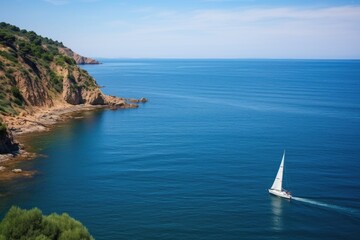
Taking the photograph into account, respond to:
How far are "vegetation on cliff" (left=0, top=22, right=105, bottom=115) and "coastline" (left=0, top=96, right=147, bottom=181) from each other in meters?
2.14

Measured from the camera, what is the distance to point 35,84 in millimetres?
108812

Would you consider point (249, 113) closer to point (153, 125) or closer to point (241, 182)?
point (153, 125)

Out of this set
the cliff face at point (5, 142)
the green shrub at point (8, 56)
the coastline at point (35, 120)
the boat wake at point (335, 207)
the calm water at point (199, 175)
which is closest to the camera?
the calm water at point (199, 175)

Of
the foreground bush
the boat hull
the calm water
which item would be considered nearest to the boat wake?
the calm water

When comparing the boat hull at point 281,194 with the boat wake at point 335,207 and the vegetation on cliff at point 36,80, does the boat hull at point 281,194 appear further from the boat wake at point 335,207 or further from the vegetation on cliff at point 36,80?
the vegetation on cliff at point 36,80

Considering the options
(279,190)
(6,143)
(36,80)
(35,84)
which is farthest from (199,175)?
(36,80)

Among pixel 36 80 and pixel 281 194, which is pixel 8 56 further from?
pixel 281 194

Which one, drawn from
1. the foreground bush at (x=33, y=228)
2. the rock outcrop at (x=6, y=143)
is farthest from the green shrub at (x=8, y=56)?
the foreground bush at (x=33, y=228)

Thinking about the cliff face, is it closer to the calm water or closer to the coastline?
the coastline

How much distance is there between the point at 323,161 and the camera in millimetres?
70312

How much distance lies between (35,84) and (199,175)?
216 ft

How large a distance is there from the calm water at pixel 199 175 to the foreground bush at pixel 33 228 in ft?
50.6

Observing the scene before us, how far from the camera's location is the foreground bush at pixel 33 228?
28.1m

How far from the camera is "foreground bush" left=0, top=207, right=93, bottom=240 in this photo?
28094 mm
